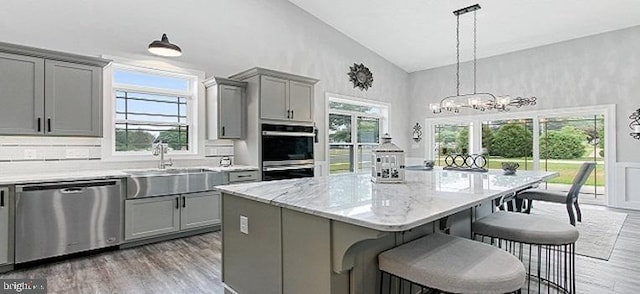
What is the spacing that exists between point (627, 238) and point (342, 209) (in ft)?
14.5

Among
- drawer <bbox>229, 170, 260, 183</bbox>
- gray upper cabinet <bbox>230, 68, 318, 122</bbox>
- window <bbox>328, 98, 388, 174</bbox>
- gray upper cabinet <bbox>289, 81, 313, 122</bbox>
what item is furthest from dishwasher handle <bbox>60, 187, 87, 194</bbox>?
window <bbox>328, 98, 388, 174</bbox>

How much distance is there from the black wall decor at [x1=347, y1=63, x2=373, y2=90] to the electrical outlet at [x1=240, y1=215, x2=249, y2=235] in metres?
5.07

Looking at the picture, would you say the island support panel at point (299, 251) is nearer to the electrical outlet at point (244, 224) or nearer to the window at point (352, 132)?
the electrical outlet at point (244, 224)

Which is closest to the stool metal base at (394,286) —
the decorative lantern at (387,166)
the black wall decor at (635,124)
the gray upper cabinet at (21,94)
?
the decorative lantern at (387,166)

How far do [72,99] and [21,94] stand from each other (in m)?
0.40

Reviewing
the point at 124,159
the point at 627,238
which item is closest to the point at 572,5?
the point at 627,238

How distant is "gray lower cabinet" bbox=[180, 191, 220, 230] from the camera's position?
3.98 metres

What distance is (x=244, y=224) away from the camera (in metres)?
2.13

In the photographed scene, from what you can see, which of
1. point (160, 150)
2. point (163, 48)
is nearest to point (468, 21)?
point (163, 48)

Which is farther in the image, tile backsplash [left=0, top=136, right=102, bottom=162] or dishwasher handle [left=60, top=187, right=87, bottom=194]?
tile backsplash [left=0, top=136, right=102, bottom=162]

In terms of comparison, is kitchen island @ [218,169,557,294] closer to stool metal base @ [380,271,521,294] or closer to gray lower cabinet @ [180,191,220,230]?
stool metal base @ [380,271,521,294]

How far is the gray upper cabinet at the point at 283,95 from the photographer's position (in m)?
4.75

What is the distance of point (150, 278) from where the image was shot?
9.09 ft

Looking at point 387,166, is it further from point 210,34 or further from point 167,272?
point 210,34
